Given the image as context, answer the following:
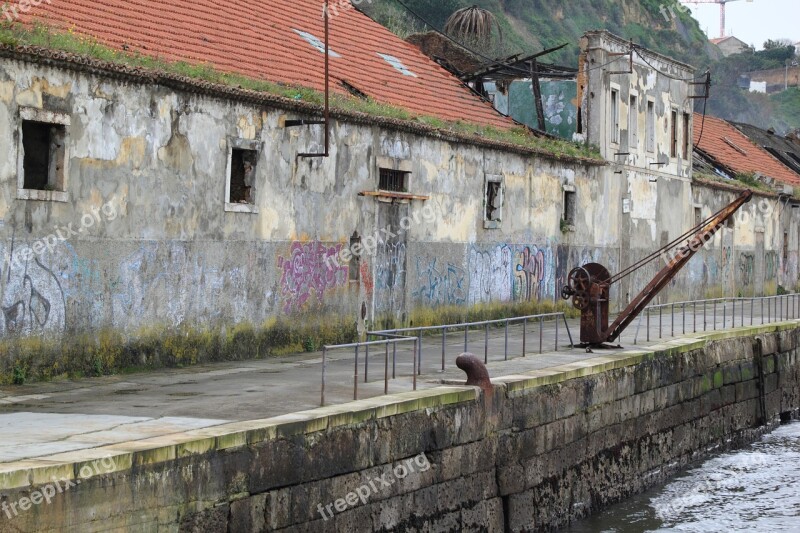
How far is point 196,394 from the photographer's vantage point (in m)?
13.5

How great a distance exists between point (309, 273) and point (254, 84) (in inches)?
129

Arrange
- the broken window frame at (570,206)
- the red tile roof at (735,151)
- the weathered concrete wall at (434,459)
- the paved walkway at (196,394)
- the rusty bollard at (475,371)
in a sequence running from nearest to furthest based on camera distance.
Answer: the weathered concrete wall at (434,459) < the paved walkway at (196,394) < the rusty bollard at (475,371) < the broken window frame at (570,206) < the red tile roof at (735,151)

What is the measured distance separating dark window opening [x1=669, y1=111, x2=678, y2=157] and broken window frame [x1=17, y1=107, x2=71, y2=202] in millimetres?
23811

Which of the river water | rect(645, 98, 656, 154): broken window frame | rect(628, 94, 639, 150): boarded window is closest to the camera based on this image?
the river water

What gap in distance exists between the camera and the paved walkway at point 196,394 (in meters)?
10.2

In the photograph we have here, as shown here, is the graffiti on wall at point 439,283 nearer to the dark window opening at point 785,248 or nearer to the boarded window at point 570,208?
the boarded window at point 570,208

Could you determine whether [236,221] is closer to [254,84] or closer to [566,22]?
[254,84]

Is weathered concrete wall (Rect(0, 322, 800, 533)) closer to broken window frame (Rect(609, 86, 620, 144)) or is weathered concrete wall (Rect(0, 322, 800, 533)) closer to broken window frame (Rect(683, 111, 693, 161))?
broken window frame (Rect(609, 86, 620, 144))

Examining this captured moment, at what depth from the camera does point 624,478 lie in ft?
59.6

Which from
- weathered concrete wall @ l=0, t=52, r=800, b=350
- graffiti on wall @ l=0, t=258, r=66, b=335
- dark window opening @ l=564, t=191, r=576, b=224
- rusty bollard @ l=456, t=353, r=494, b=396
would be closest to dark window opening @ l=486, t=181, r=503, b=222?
weathered concrete wall @ l=0, t=52, r=800, b=350

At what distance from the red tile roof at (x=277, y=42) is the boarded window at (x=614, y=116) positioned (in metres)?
3.21

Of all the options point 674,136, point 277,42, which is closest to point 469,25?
point 674,136

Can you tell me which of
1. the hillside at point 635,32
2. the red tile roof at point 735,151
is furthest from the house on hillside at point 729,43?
the red tile roof at point 735,151

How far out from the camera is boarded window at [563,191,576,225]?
1145 inches
